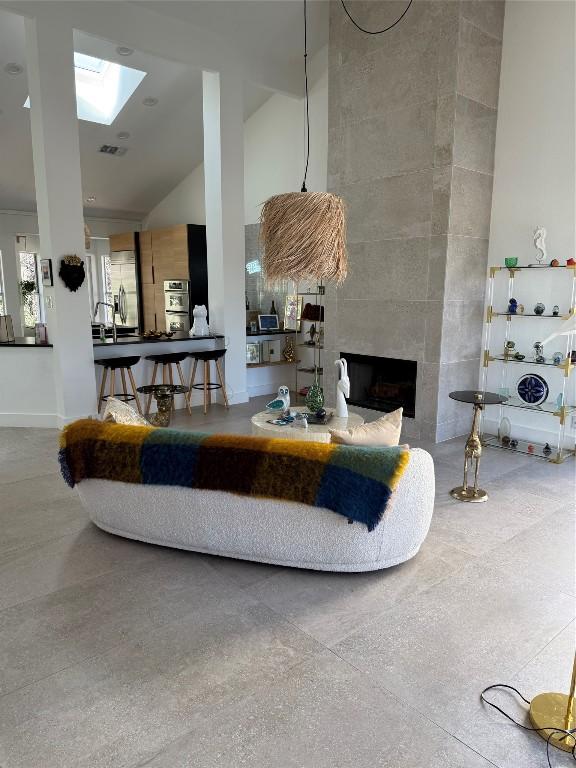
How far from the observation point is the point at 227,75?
6.07 meters

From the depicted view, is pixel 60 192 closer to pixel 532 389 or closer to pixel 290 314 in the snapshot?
pixel 290 314

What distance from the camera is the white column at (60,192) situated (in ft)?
15.9

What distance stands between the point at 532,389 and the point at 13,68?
258 inches

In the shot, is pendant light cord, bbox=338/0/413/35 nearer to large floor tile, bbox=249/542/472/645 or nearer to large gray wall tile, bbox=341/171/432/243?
large gray wall tile, bbox=341/171/432/243

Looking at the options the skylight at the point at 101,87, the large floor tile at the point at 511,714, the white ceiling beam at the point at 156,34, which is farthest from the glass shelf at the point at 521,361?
the skylight at the point at 101,87

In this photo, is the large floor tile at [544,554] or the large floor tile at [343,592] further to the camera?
the large floor tile at [544,554]

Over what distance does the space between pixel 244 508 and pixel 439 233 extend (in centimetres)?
341

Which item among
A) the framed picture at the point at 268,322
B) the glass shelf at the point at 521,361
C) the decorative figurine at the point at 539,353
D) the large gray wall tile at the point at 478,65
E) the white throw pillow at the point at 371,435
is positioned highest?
the large gray wall tile at the point at 478,65

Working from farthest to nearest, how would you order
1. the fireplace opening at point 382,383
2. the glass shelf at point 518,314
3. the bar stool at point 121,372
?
the bar stool at point 121,372 < the fireplace opening at point 382,383 < the glass shelf at point 518,314

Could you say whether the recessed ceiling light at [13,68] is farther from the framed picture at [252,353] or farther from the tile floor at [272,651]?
the tile floor at [272,651]

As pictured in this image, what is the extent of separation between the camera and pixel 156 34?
5.48 m

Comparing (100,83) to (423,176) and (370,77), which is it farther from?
(423,176)

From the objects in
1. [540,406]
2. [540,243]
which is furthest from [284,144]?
[540,406]

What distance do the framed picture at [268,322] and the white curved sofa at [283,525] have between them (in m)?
4.76
